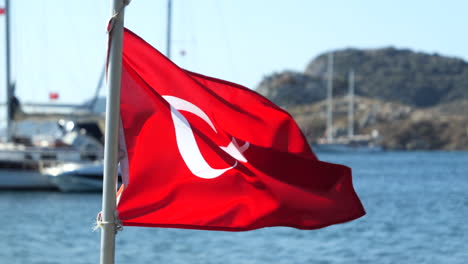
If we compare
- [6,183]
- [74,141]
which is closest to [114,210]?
[6,183]

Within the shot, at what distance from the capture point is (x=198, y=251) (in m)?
26.5

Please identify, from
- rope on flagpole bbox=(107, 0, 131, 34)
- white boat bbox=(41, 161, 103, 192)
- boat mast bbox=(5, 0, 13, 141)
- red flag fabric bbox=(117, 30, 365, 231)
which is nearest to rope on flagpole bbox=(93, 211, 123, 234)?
red flag fabric bbox=(117, 30, 365, 231)

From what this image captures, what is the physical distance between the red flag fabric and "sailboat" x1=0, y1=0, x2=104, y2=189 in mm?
41731

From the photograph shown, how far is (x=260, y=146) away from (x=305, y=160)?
14.4 inches

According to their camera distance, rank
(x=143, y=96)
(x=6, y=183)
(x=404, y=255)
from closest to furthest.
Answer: (x=143, y=96) < (x=404, y=255) < (x=6, y=183)

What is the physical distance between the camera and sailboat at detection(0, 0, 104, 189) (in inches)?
1905

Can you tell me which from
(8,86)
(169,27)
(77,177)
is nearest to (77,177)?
(77,177)

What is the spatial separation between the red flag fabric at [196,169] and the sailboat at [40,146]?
1643 inches

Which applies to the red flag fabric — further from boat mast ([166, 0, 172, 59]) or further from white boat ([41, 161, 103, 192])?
boat mast ([166, 0, 172, 59])

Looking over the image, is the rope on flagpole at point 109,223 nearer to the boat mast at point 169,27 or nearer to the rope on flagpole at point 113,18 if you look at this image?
the rope on flagpole at point 113,18

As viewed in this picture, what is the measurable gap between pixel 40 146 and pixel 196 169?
4561 centimetres

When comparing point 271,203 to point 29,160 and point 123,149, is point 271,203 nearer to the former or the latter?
point 123,149

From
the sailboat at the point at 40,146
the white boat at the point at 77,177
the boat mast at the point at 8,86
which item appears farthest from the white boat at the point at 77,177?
the boat mast at the point at 8,86

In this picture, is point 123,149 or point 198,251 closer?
point 123,149
